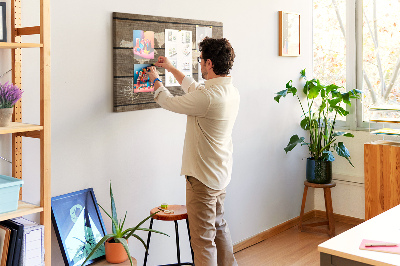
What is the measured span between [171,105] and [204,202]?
66 cm

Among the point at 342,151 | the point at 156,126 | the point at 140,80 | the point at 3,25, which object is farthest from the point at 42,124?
the point at 342,151

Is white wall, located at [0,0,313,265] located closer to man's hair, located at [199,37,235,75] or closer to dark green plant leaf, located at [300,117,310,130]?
dark green plant leaf, located at [300,117,310,130]

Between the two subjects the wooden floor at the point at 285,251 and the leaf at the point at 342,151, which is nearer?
the wooden floor at the point at 285,251

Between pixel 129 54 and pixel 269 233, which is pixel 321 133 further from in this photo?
pixel 129 54

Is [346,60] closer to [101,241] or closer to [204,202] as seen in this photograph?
[204,202]

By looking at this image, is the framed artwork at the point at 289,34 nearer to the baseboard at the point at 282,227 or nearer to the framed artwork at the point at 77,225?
Answer: the baseboard at the point at 282,227

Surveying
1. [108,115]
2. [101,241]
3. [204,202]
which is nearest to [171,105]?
[108,115]

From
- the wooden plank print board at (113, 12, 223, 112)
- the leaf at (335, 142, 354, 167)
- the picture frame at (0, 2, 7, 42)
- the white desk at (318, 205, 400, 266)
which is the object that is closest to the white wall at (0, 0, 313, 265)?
the wooden plank print board at (113, 12, 223, 112)

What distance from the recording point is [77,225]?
3131 mm

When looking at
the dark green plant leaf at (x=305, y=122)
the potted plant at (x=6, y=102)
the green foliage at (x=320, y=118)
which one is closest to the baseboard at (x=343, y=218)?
the green foliage at (x=320, y=118)

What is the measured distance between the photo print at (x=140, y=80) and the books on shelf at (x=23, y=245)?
1283mm

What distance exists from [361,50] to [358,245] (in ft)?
11.4

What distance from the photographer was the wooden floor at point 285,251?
432cm

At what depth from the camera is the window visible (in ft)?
16.8
